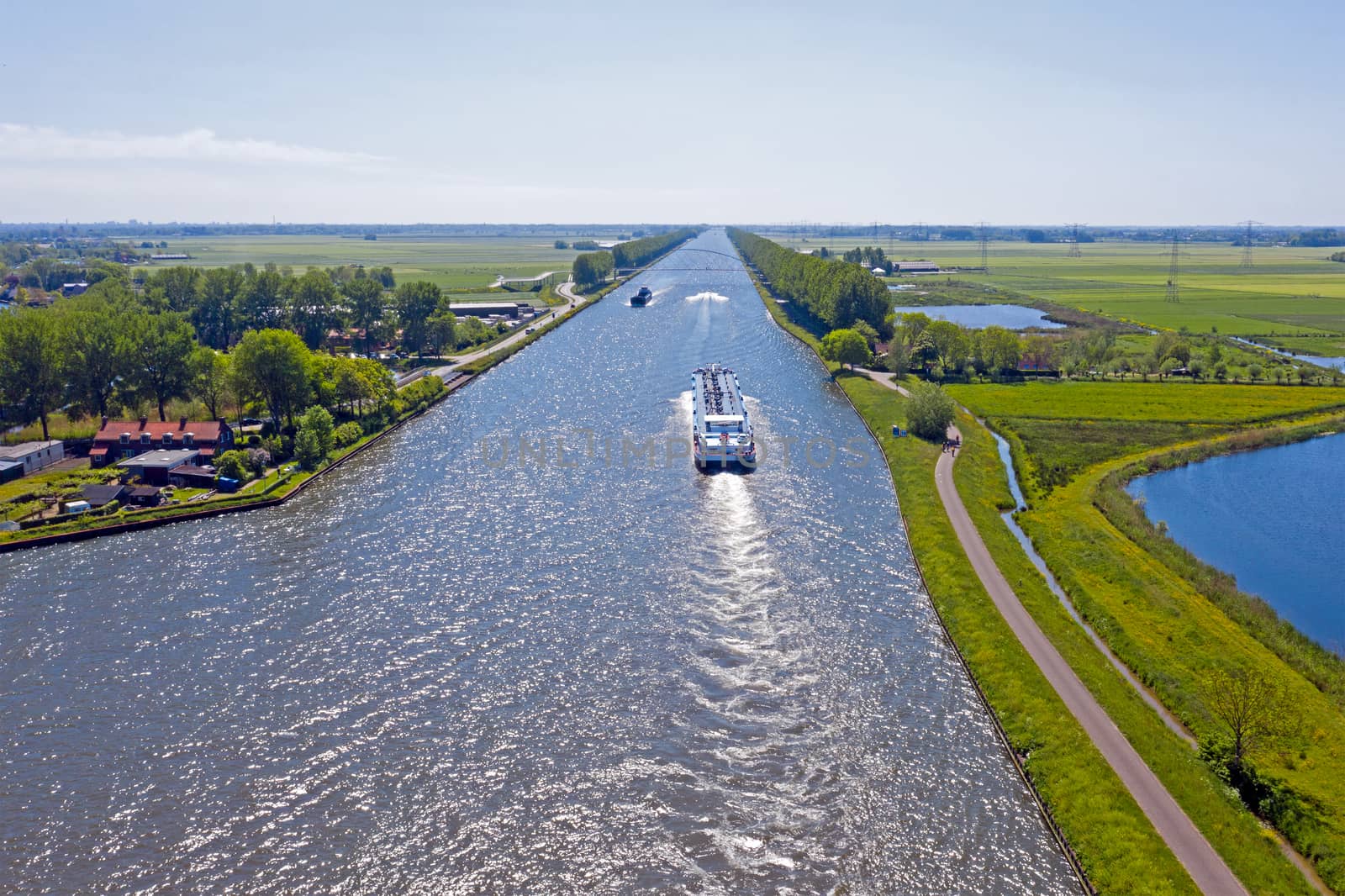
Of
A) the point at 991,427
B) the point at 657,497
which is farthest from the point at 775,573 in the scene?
the point at 991,427

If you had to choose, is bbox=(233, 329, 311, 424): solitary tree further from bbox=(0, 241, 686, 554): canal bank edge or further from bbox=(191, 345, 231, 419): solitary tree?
bbox=(0, 241, 686, 554): canal bank edge

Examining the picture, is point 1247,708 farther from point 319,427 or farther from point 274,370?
point 274,370

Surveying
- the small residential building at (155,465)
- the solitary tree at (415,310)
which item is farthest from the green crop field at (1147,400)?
the small residential building at (155,465)

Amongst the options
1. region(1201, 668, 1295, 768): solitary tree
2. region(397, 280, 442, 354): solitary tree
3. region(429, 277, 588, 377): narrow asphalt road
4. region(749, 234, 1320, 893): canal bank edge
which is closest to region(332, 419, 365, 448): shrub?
region(429, 277, 588, 377): narrow asphalt road

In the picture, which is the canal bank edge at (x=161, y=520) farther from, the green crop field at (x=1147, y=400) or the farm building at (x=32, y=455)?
the green crop field at (x=1147, y=400)

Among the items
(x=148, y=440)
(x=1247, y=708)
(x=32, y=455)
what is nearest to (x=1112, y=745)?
(x=1247, y=708)
